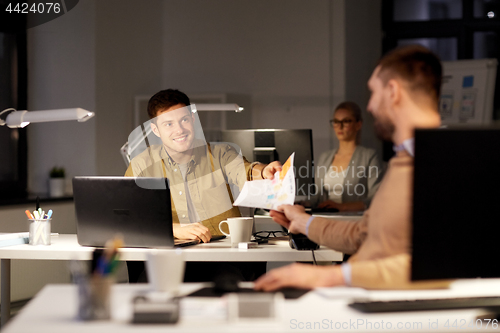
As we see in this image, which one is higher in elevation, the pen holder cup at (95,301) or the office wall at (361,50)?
the office wall at (361,50)

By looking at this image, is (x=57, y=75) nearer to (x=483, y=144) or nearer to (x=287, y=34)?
(x=287, y=34)

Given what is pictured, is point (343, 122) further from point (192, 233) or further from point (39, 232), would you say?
point (39, 232)

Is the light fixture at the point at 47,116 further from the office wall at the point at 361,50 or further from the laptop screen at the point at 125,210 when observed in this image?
the office wall at the point at 361,50

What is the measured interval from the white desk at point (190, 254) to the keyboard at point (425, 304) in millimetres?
770

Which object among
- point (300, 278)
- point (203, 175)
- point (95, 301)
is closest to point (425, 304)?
point (300, 278)

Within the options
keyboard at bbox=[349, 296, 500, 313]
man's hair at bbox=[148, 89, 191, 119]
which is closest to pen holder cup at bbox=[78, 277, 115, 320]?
keyboard at bbox=[349, 296, 500, 313]

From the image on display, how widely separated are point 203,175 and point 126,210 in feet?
2.02

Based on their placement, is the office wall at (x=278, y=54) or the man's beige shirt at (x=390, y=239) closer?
the man's beige shirt at (x=390, y=239)

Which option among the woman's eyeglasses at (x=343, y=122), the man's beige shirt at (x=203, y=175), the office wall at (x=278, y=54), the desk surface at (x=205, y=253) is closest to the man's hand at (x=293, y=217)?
the desk surface at (x=205, y=253)

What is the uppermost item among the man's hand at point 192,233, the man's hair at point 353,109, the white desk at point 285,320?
the man's hair at point 353,109

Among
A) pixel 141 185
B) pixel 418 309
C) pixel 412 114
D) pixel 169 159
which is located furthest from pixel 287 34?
pixel 418 309

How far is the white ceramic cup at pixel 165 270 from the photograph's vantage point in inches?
47.4

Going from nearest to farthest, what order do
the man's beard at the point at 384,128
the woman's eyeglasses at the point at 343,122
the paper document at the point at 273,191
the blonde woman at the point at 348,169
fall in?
the man's beard at the point at 384,128
the paper document at the point at 273,191
the blonde woman at the point at 348,169
the woman's eyeglasses at the point at 343,122

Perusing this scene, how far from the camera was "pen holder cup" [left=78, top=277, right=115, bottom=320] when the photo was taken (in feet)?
3.36
